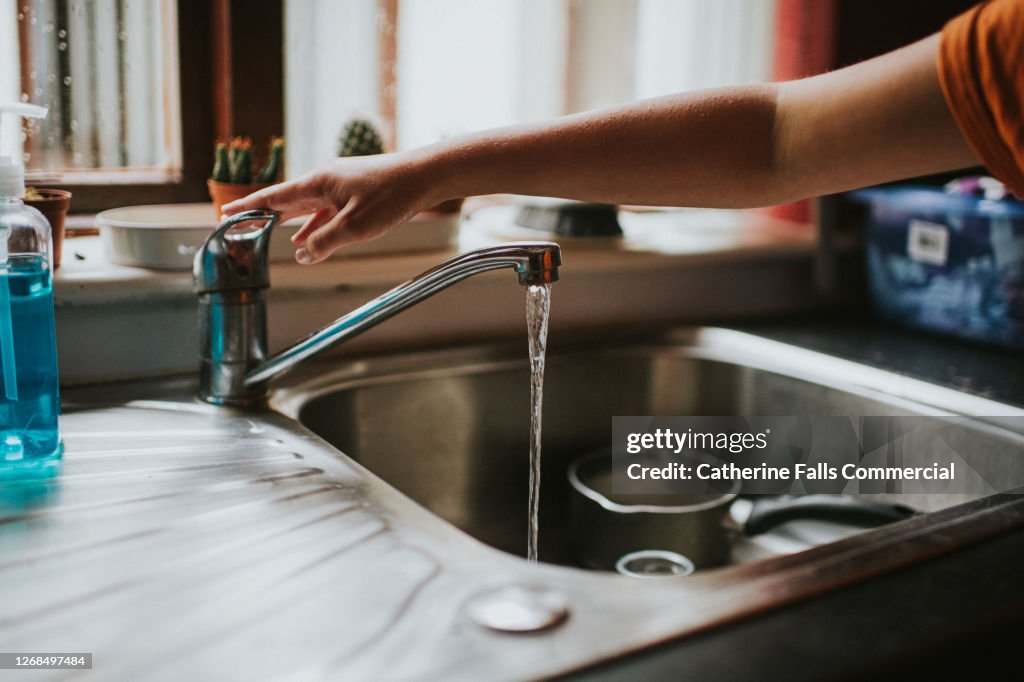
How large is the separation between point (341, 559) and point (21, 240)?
0.40 meters

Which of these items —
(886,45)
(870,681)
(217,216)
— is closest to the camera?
(870,681)

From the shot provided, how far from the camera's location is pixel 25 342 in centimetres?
84

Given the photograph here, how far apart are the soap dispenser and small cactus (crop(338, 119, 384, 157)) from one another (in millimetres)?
468

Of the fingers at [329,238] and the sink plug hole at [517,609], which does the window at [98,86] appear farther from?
the sink plug hole at [517,609]

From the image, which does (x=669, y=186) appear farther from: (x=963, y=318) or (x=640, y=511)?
(x=963, y=318)

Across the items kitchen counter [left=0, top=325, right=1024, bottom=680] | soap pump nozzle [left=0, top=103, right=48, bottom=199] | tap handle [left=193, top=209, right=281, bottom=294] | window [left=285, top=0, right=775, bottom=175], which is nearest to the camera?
kitchen counter [left=0, top=325, right=1024, bottom=680]

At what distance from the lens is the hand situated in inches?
33.2

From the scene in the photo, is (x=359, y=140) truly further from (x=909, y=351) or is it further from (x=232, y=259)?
(x=909, y=351)

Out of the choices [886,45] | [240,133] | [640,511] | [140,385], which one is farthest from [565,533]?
[886,45]

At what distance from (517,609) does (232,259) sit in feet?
1.62

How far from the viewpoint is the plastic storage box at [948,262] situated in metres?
1.26

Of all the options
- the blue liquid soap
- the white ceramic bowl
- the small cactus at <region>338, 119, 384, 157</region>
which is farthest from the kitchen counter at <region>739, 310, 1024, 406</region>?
the blue liquid soap

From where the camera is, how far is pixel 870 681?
532mm

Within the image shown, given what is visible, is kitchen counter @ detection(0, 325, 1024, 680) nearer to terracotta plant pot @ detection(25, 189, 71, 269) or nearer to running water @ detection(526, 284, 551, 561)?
running water @ detection(526, 284, 551, 561)
